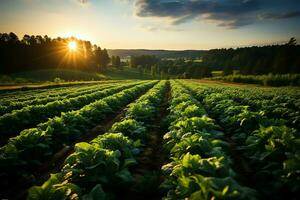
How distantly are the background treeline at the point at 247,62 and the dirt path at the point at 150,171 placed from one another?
6847cm

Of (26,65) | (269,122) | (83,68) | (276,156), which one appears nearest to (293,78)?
(269,122)

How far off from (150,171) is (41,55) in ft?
303

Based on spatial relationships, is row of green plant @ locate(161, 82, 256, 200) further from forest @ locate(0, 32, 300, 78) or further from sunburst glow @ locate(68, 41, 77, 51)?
sunburst glow @ locate(68, 41, 77, 51)

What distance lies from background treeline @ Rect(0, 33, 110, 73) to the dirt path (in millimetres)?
77672

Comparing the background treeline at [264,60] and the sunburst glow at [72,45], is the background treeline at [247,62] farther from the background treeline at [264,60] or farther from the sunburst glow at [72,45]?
the sunburst glow at [72,45]

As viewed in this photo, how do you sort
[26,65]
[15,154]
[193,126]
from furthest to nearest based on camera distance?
[26,65] → [193,126] → [15,154]

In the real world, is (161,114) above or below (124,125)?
below

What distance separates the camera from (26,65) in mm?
83312

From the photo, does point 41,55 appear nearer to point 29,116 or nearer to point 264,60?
point 264,60

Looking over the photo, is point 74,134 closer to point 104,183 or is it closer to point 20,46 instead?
point 104,183

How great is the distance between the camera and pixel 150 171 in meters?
7.25

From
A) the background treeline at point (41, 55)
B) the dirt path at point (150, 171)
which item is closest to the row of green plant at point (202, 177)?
the dirt path at point (150, 171)

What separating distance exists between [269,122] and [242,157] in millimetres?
1469

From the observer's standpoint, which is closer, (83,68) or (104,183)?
(104,183)
